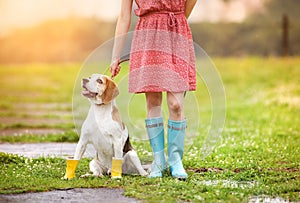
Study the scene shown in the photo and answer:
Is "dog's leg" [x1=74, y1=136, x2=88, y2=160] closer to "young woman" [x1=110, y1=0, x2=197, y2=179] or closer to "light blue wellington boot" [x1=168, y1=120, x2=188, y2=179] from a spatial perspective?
"young woman" [x1=110, y1=0, x2=197, y2=179]

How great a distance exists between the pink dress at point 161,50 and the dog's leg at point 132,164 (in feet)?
1.56

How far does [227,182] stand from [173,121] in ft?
2.03

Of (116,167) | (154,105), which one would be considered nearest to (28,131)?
(154,105)

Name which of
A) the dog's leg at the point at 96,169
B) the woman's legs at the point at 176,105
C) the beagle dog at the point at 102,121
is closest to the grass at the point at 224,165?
the dog's leg at the point at 96,169

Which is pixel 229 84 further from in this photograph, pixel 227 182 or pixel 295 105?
pixel 227 182

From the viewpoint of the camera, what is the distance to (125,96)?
17.9 feet

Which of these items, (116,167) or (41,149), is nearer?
(116,167)

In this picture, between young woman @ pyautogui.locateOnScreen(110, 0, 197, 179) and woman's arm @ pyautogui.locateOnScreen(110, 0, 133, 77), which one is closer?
young woman @ pyautogui.locateOnScreen(110, 0, 197, 179)

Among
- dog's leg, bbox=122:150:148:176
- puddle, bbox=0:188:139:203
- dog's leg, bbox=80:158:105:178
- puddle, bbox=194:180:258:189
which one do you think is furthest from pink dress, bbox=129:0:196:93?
puddle, bbox=0:188:139:203

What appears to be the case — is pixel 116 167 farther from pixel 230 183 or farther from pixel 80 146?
pixel 230 183

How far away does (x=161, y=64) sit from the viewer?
185 inches

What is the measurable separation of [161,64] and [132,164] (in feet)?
2.55

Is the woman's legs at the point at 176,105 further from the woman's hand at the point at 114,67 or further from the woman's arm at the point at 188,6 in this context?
the woman's arm at the point at 188,6

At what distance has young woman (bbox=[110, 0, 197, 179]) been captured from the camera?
185 inches
